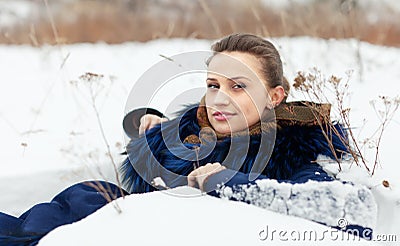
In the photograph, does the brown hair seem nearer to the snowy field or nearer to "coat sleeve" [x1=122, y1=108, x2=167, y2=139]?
the snowy field

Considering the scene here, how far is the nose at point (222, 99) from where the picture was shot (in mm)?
1807

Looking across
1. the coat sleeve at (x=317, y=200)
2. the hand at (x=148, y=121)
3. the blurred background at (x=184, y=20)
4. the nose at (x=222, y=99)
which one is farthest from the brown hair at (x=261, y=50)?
the blurred background at (x=184, y=20)

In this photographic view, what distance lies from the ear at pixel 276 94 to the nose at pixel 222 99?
17 cm

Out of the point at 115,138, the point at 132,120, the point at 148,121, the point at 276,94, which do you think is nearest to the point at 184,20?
the point at 115,138

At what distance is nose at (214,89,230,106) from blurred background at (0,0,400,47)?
2731 mm

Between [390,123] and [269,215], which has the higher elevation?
[390,123]

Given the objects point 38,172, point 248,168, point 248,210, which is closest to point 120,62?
point 38,172

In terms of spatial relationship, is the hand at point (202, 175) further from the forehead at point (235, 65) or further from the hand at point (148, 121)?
the hand at point (148, 121)

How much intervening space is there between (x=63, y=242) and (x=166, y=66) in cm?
177

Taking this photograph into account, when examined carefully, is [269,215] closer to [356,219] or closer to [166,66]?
[356,219]

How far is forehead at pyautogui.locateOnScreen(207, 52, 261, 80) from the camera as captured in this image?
1.81 metres

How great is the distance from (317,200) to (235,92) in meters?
0.52

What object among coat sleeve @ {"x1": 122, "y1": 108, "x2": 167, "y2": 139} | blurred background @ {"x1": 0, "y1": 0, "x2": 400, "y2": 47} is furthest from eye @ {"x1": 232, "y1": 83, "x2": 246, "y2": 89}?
blurred background @ {"x1": 0, "y1": 0, "x2": 400, "y2": 47}

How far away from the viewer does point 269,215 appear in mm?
1369
